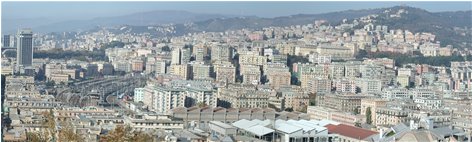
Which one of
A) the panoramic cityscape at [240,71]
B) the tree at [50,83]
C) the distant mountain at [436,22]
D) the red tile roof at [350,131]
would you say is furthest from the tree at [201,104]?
the distant mountain at [436,22]

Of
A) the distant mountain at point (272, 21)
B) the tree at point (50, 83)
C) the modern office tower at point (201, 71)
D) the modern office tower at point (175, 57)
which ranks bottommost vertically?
the tree at point (50, 83)

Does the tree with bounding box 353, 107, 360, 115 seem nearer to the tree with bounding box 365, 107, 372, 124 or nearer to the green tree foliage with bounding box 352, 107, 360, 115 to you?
the green tree foliage with bounding box 352, 107, 360, 115

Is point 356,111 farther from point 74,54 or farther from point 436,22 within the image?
point 436,22

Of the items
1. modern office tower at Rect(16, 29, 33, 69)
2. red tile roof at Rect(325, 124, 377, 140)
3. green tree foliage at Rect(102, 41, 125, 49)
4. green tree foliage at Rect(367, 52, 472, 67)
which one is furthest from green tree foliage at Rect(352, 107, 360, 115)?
green tree foliage at Rect(102, 41, 125, 49)

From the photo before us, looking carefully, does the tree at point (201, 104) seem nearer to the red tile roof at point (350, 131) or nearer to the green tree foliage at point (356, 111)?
the green tree foliage at point (356, 111)

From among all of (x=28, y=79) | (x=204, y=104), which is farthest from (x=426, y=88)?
(x=28, y=79)
